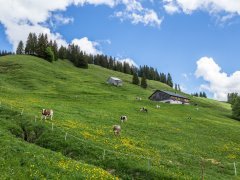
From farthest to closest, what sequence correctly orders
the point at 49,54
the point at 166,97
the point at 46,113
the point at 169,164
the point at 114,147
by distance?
the point at 49,54, the point at 166,97, the point at 46,113, the point at 114,147, the point at 169,164

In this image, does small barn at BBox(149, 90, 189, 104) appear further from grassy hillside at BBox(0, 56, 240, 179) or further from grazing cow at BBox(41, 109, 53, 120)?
grazing cow at BBox(41, 109, 53, 120)

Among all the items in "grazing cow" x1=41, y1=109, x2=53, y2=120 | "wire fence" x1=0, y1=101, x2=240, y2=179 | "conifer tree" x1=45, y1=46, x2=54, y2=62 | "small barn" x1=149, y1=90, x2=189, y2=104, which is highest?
"conifer tree" x1=45, y1=46, x2=54, y2=62

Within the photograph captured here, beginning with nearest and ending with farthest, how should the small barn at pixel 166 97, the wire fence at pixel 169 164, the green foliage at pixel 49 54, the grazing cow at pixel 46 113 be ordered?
the wire fence at pixel 169 164 < the grazing cow at pixel 46 113 < the small barn at pixel 166 97 < the green foliage at pixel 49 54

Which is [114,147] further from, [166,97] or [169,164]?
[166,97]

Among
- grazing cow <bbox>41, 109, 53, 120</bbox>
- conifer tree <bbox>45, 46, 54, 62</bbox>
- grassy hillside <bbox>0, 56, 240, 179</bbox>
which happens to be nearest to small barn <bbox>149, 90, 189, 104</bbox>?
grassy hillside <bbox>0, 56, 240, 179</bbox>

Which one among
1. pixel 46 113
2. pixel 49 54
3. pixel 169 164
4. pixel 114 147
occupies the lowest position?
pixel 169 164

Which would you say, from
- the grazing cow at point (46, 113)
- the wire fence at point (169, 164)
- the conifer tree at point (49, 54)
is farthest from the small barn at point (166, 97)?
the wire fence at point (169, 164)

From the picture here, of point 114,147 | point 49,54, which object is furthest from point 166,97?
point 114,147

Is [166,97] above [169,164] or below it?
above

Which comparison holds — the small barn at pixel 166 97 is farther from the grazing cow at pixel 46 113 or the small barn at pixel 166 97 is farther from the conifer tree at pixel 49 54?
the grazing cow at pixel 46 113

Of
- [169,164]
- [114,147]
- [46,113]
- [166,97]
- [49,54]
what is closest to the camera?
[169,164]

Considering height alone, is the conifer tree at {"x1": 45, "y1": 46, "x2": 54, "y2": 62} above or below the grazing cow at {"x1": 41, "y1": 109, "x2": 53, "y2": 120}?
above

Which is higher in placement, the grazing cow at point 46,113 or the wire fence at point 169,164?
the grazing cow at point 46,113

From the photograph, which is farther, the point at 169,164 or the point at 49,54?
the point at 49,54
